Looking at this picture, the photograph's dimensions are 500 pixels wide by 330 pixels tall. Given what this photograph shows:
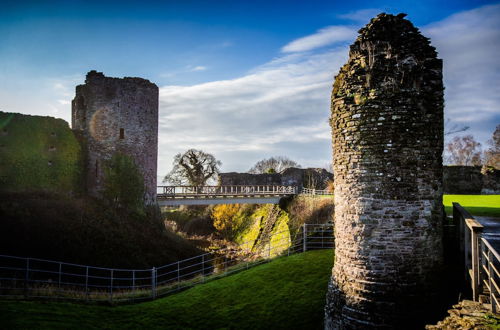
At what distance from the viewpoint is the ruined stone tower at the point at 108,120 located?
975 inches

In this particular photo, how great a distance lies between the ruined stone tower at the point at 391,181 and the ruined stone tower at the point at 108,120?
1976 centimetres

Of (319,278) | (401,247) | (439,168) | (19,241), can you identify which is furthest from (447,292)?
(19,241)

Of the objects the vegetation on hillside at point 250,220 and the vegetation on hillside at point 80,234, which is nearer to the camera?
the vegetation on hillside at point 80,234

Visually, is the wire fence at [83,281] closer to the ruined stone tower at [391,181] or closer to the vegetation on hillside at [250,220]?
the ruined stone tower at [391,181]

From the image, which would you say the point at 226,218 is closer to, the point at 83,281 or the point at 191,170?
the point at 191,170

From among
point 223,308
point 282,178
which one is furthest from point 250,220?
point 223,308

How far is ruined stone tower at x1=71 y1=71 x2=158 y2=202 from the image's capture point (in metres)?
24.8

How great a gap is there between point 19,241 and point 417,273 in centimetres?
1595

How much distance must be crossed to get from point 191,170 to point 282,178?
10.9 meters

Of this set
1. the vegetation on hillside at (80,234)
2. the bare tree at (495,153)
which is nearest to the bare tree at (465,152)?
the bare tree at (495,153)

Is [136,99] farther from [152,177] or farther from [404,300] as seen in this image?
[404,300]

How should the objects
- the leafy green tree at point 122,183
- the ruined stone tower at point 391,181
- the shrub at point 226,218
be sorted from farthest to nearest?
the shrub at point 226,218, the leafy green tree at point 122,183, the ruined stone tower at point 391,181

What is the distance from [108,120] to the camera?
24.8 m

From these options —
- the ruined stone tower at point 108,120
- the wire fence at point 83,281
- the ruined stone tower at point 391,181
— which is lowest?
the wire fence at point 83,281
